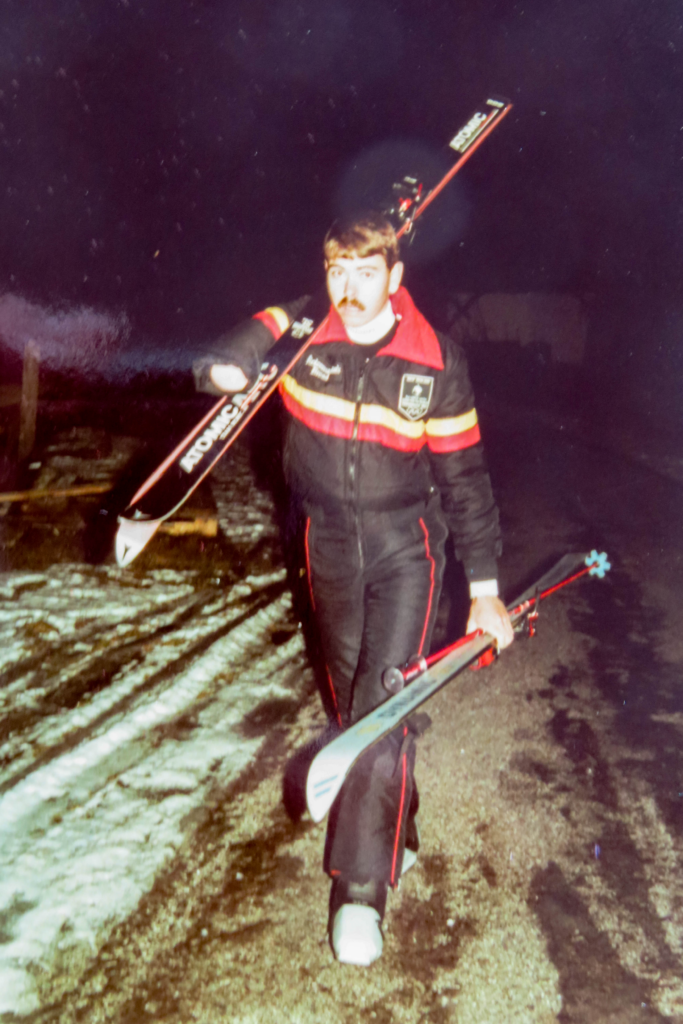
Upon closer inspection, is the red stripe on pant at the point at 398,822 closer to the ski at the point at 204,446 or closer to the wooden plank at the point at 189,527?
the ski at the point at 204,446

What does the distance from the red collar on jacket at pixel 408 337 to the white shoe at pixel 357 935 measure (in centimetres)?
208

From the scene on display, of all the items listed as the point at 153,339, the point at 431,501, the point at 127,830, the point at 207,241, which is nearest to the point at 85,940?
the point at 127,830

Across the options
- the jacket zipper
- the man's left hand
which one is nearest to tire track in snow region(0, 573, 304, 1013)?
the man's left hand

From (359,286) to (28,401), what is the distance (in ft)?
20.8

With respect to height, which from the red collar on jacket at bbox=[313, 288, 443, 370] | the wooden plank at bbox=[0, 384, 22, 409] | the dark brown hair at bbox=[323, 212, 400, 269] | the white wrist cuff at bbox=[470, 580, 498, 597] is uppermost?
the dark brown hair at bbox=[323, 212, 400, 269]

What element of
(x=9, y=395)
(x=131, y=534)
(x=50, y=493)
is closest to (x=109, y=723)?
(x=131, y=534)

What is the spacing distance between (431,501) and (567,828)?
5.83 feet

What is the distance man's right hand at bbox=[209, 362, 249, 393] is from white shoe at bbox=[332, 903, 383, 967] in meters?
2.02

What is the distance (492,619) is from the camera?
2869mm

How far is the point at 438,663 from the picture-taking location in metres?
2.85

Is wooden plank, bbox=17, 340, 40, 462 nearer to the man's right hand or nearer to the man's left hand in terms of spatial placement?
the man's right hand

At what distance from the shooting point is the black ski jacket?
2670mm

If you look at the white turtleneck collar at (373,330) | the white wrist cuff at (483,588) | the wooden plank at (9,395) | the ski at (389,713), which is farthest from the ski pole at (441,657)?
the wooden plank at (9,395)

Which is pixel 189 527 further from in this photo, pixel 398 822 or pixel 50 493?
pixel 398 822
